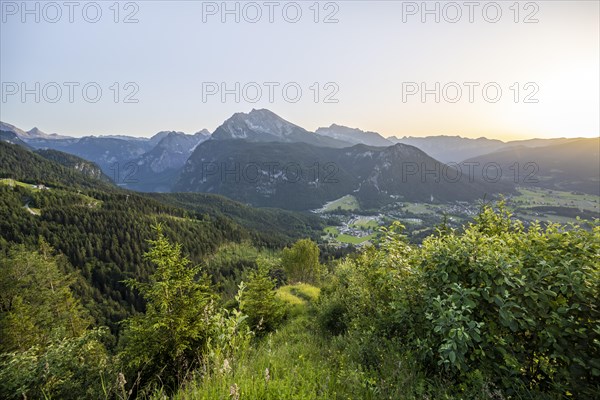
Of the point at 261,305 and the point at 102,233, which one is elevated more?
the point at 261,305

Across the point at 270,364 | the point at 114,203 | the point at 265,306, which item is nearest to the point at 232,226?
the point at 114,203

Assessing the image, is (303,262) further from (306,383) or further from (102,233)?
(102,233)

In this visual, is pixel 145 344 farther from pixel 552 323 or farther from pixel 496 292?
pixel 552 323

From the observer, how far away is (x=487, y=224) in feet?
25.1

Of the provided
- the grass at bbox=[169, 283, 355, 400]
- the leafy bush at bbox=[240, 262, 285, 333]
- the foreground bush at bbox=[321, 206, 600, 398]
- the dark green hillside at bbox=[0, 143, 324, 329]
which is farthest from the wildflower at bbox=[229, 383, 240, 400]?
the dark green hillside at bbox=[0, 143, 324, 329]

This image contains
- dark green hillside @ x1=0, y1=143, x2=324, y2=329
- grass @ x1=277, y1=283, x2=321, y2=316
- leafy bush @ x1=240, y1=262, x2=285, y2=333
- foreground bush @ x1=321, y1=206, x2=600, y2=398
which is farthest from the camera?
Answer: dark green hillside @ x1=0, y1=143, x2=324, y2=329

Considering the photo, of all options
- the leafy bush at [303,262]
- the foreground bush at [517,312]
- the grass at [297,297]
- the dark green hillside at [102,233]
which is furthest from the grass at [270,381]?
the dark green hillside at [102,233]

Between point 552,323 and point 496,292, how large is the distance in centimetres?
81

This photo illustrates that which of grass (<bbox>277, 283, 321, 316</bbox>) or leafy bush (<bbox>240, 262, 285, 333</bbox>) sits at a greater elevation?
leafy bush (<bbox>240, 262, 285, 333</bbox>)

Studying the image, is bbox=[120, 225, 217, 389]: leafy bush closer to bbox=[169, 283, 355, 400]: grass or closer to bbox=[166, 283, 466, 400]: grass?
bbox=[169, 283, 355, 400]: grass

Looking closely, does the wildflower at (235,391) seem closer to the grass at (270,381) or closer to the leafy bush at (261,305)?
the grass at (270,381)

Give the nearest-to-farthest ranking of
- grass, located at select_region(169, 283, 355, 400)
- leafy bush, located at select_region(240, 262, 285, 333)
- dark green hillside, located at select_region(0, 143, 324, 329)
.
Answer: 1. grass, located at select_region(169, 283, 355, 400)
2. leafy bush, located at select_region(240, 262, 285, 333)
3. dark green hillside, located at select_region(0, 143, 324, 329)

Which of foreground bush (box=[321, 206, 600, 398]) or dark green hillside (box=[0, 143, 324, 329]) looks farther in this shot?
dark green hillside (box=[0, 143, 324, 329])

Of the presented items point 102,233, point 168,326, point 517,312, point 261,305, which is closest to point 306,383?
point 517,312
